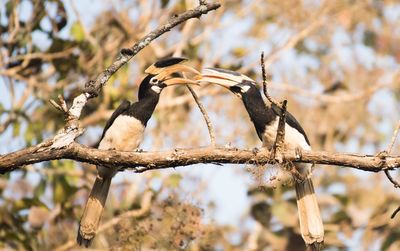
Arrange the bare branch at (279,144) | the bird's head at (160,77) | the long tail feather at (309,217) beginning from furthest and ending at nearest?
the bird's head at (160,77), the long tail feather at (309,217), the bare branch at (279,144)

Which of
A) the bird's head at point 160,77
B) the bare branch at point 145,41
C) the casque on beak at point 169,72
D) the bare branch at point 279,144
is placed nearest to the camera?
the bare branch at point 279,144

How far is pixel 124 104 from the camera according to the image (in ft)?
18.0

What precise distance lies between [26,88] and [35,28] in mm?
568

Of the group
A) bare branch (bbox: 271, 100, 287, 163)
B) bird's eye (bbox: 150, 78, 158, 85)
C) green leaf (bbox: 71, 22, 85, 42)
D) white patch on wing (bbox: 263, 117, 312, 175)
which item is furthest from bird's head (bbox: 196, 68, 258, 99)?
green leaf (bbox: 71, 22, 85, 42)

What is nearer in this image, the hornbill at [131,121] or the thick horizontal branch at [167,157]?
the thick horizontal branch at [167,157]

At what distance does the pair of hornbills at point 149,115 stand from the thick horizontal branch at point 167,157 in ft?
2.99

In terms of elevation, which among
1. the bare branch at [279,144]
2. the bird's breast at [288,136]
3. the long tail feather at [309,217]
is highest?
the bird's breast at [288,136]

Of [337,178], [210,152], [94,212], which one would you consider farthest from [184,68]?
[337,178]

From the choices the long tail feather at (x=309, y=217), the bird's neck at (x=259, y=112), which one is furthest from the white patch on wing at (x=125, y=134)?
the long tail feather at (x=309, y=217)

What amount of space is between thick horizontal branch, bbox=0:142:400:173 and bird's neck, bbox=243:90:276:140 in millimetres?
1217

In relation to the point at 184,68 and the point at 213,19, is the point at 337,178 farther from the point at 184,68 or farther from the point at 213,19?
the point at 184,68

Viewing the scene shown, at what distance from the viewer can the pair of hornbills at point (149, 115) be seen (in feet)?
16.1

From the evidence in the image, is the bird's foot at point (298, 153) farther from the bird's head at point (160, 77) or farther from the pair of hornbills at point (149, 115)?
the bird's head at point (160, 77)

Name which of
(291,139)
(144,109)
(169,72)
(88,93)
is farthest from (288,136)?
(88,93)
